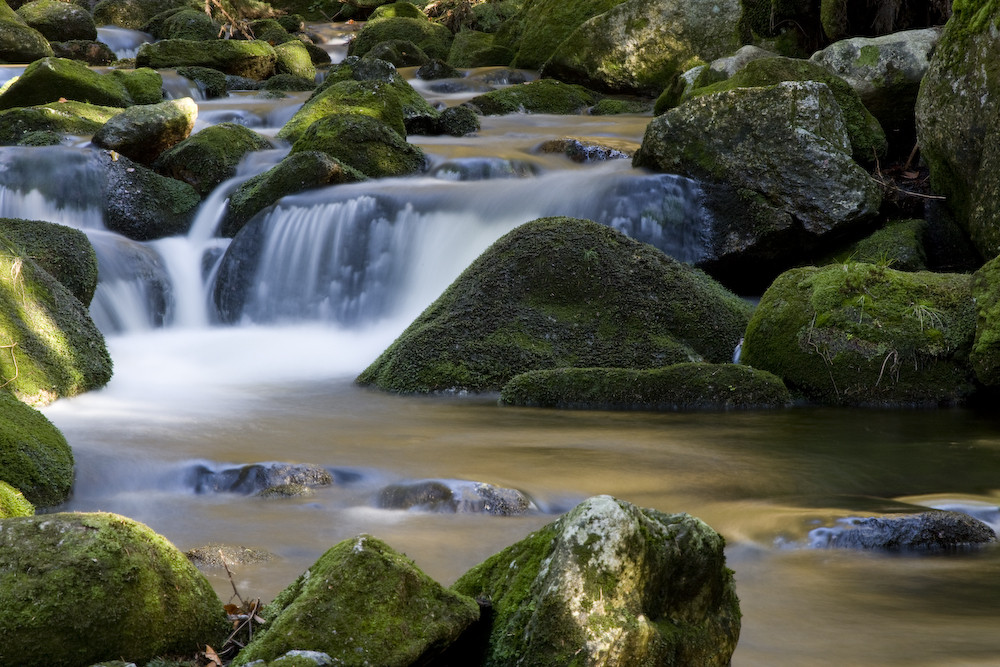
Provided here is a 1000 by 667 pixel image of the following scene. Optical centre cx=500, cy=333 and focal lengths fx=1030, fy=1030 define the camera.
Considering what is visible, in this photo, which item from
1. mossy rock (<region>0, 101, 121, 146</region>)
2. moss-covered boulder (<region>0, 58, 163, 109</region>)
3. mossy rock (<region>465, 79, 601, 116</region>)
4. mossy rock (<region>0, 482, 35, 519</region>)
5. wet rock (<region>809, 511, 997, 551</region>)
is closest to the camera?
mossy rock (<region>0, 482, 35, 519</region>)

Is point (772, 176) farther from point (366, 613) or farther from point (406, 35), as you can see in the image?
point (406, 35)

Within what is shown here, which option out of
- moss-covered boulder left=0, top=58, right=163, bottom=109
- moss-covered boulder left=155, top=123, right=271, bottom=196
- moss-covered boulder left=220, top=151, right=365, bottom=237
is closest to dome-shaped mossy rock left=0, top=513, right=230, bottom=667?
moss-covered boulder left=220, top=151, right=365, bottom=237

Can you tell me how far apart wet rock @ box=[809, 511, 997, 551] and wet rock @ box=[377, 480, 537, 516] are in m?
1.29

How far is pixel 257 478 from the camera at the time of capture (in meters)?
5.04

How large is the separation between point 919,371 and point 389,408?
3693 mm

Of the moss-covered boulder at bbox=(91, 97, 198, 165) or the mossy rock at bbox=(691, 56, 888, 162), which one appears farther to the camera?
the moss-covered boulder at bbox=(91, 97, 198, 165)

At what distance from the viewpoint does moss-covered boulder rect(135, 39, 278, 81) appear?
1953 cm

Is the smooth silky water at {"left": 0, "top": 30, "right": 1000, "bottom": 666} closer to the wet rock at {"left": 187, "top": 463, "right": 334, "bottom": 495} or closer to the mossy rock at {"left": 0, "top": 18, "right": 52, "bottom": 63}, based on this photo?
the wet rock at {"left": 187, "top": 463, "right": 334, "bottom": 495}

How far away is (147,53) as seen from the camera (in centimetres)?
1981

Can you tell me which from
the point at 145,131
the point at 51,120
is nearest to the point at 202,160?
the point at 145,131

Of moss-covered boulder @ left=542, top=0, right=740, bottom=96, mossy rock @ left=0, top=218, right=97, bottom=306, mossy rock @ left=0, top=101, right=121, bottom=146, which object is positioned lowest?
mossy rock @ left=0, top=218, right=97, bottom=306

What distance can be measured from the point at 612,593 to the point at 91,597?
4.27ft

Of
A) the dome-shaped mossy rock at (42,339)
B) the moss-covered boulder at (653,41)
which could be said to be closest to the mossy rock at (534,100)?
the moss-covered boulder at (653,41)

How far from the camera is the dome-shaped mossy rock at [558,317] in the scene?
7.59 m
